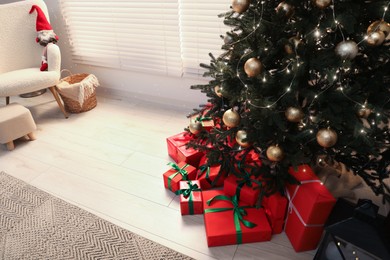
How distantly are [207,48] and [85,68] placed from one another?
4.66 feet

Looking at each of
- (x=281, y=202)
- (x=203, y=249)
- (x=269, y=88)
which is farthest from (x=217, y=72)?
(x=203, y=249)

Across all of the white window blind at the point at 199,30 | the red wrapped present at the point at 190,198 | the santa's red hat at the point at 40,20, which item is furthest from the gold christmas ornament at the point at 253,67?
the santa's red hat at the point at 40,20

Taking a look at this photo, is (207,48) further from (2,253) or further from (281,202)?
(2,253)

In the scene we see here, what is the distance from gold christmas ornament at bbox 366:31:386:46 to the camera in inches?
36.0

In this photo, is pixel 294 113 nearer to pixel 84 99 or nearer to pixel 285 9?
pixel 285 9

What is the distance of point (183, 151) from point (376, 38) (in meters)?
1.11

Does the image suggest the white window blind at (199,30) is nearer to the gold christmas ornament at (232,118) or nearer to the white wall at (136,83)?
the white wall at (136,83)

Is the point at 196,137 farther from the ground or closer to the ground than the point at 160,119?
farther from the ground

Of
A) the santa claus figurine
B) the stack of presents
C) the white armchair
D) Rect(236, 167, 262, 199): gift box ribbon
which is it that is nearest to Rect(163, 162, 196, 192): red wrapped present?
the stack of presents

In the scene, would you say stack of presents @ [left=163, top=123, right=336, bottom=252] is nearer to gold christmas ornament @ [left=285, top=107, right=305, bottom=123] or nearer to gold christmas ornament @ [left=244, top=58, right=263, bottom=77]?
gold christmas ornament @ [left=285, top=107, right=305, bottom=123]

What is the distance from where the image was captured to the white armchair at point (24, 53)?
218cm

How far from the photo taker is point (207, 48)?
2.16 metres

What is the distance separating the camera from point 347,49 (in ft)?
3.10

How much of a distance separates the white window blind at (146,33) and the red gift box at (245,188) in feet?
3.75
